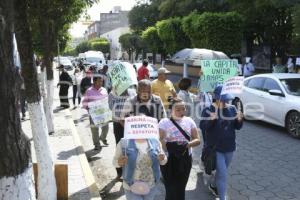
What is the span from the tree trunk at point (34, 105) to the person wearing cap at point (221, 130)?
221 cm

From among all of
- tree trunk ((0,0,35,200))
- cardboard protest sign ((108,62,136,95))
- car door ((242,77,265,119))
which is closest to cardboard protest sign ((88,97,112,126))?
cardboard protest sign ((108,62,136,95))

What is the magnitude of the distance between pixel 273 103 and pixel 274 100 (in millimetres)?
95

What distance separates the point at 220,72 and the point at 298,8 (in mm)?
7762

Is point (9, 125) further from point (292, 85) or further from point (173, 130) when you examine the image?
point (292, 85)

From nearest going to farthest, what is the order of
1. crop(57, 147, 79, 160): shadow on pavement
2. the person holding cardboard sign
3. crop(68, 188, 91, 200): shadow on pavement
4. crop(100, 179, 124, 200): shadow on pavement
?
the person holding cardboard sign < crop(68, 188, 91, 200): shadow on pavement < crop(100, 179, 124, 200): shadow on pavement < crop(57, 147, 79, 160): shadow on pavement

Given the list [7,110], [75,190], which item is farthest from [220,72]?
[7,110]

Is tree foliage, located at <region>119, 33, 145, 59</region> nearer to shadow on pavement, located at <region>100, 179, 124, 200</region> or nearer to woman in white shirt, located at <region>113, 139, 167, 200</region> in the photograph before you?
shadow on pavement, located at <region>100, 179, 124, 200</region>

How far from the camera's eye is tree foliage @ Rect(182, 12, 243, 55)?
25.8 meters

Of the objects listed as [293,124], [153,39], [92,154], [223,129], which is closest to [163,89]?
[92,154]

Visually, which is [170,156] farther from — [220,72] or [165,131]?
[220,72]

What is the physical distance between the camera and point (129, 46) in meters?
58.2

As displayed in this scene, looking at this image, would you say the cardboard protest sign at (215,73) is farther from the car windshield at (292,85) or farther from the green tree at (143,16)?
the green tree at (143,16)

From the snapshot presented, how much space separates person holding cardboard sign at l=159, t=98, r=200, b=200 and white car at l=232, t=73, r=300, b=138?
5.32 m

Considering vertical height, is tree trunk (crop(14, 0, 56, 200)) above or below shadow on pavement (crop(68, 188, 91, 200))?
above
